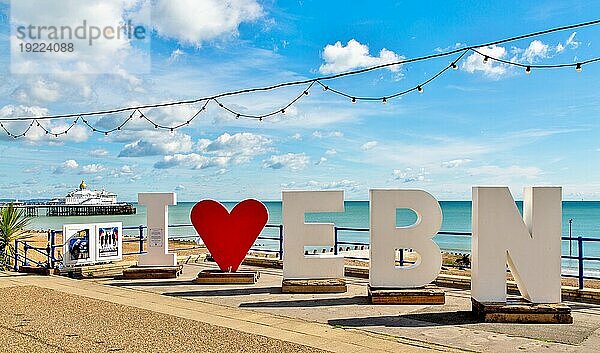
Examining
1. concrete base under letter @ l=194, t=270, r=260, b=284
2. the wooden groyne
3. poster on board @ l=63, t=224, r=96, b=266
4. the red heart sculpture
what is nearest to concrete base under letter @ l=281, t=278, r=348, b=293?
concrete base under letter @ l=194, t=270, r=260, b=284

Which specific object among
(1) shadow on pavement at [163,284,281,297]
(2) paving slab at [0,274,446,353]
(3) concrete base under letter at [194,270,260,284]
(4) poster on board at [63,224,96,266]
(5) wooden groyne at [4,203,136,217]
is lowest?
(5) wooden groyne at [4,203,136,217]

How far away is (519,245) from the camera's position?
8695 millimetres

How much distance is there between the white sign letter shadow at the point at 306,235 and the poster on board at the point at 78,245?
5.18 meters

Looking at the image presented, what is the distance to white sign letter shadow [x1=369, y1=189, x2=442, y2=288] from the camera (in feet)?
32.1

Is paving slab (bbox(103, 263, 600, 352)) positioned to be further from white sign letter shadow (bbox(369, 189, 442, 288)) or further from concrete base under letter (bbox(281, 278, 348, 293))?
white sign letter shadow (bbox(369, 189, 442, 288))

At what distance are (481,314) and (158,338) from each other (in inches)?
166

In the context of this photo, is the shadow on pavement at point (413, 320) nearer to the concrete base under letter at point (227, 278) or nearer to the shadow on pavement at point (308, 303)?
the shadow on pavement at point (308, 303)

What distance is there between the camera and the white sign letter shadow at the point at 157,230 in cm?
1281

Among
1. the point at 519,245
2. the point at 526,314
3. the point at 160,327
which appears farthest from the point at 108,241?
the point at 526,314

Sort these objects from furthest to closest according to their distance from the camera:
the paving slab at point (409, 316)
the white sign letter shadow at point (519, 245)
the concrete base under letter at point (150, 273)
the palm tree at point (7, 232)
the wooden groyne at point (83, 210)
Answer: the wooden groyne at point (83, 210) < the palm tree at point (7, 232) < the concrete base under letter at point (150, 273) < the white sign letter shadow at point (519, 245) < the paving slab at point (409, 316)

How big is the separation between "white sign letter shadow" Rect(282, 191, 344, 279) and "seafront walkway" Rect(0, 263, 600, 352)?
22.1 inches

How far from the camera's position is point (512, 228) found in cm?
871

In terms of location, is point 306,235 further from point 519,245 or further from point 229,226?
point 519,245

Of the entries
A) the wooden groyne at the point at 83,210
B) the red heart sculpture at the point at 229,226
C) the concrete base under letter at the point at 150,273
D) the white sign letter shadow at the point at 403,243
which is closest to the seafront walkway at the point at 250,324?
the white sign letter shadow at the point at 403,243
